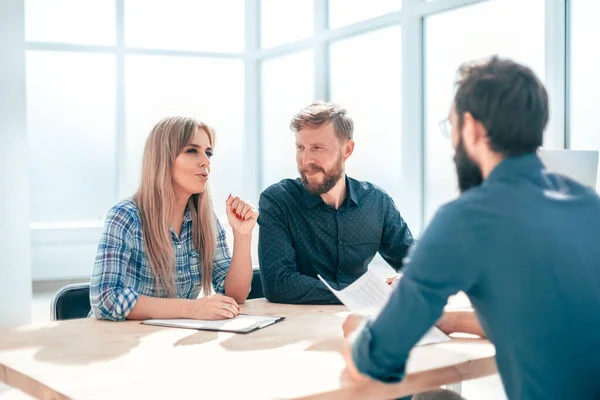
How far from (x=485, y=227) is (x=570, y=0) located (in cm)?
268

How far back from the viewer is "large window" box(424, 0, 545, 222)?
Answer: 11.5 ft

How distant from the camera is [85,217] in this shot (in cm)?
564

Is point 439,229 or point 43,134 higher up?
point 43,134

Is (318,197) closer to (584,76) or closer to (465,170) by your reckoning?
(465,170)

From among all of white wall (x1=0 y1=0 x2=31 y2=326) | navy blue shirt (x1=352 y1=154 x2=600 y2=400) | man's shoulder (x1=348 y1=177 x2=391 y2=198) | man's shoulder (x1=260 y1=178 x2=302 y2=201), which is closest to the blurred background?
white wall (x1=0 y1=0 x2=31 y2=326)

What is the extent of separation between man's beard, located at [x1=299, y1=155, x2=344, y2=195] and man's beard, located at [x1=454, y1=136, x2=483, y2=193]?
4.40ft

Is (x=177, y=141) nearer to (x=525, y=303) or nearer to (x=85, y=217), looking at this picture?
(x=525, y=303)

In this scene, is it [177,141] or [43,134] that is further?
[43,134]

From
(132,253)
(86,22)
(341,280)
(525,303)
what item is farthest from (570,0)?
(86,22)

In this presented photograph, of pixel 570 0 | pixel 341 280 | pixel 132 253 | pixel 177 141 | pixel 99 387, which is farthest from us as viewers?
pixel 570 0

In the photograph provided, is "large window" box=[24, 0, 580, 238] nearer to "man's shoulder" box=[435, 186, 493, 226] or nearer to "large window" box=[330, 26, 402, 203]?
"large window" box=[330, 26, 402, 203]

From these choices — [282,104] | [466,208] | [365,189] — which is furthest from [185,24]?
[466,208]

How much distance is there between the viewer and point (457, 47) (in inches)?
159

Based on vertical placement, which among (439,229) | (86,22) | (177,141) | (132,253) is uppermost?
(86,22)
